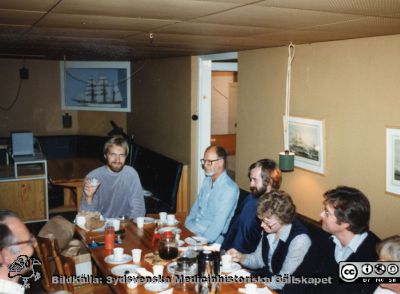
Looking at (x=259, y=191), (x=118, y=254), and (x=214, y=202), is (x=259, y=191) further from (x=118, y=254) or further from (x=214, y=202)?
(x=118, y=254)

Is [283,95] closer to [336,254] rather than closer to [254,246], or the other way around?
[254,246]

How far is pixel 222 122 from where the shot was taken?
10750 mm

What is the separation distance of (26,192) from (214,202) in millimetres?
3418

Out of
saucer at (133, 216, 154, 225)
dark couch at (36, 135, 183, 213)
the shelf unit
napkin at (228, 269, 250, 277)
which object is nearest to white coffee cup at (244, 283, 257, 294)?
napkin at (228, 269, 250, 277)

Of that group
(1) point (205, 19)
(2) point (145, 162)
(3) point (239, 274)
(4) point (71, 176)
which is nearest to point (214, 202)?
(3) point (239, 274)

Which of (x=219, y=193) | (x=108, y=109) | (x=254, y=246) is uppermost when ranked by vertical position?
(x=108, y=109)

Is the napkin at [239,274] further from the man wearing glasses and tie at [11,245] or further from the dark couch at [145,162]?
the dark couch at [145,162]

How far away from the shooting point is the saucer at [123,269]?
267 centimetres

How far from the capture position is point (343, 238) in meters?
2.75

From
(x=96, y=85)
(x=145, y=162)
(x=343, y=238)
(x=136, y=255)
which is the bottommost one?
(x=136, y=255)

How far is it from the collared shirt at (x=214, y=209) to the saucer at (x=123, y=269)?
0.96 meters

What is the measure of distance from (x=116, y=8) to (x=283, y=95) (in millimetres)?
2397

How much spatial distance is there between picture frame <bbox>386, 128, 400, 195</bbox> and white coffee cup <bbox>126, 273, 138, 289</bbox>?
191cm

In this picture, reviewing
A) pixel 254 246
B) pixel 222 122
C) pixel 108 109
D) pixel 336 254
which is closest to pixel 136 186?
pixel 254 246
